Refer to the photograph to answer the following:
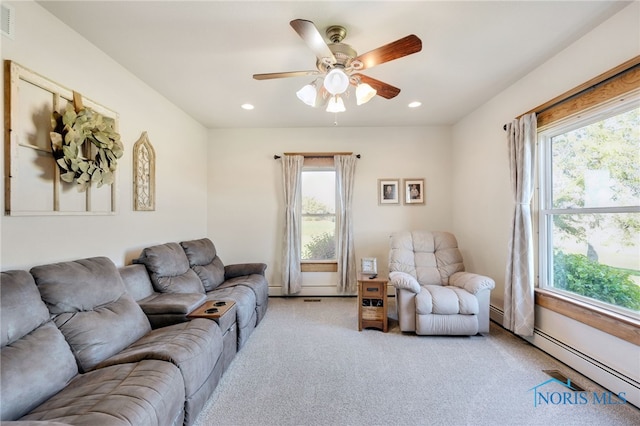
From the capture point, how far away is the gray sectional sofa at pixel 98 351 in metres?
1.17

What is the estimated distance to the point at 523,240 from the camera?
2594mm

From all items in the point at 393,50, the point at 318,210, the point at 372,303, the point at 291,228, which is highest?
the point at 393,50

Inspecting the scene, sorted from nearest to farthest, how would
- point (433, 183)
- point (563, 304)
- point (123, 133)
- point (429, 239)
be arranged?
point (563, 304) < point (123, 133) < point (429, 239) < point (433, 183)

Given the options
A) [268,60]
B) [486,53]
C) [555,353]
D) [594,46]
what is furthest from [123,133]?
[555,353]

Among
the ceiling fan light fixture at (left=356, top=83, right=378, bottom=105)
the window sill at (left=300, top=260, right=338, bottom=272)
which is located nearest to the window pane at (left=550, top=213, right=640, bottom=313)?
the ceiling fan light fixture at (left=356, top=83, right=378, bottom=105)

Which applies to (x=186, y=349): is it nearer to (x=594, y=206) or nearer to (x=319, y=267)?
(x=319, y=267)

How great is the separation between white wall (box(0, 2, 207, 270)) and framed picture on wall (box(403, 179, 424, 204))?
3298 mm

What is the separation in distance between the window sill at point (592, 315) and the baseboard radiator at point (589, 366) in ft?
0.89

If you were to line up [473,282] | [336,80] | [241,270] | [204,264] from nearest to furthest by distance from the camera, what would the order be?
[336,80]
[473,282]
[204,264]
[241,270]

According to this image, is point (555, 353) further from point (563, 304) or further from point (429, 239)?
point (429, 239)

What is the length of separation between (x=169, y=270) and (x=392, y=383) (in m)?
2.30

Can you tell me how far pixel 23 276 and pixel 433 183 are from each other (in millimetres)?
4574

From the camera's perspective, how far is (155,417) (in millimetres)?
1215

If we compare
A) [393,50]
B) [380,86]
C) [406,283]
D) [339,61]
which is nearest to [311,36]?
[339,61]
